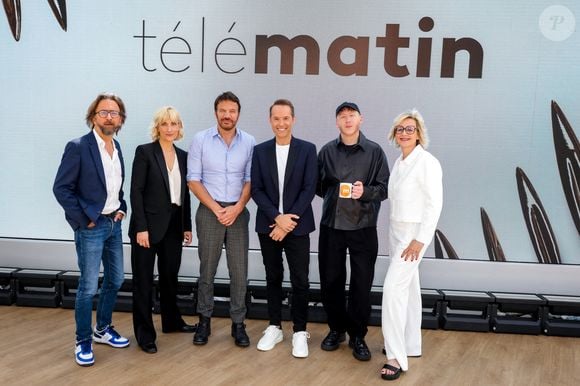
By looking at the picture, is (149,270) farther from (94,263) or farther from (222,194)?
(222,194)

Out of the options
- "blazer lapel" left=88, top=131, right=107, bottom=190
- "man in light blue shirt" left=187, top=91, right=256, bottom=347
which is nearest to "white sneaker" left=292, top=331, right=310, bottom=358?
"man in light blue shirt" left=187, top=91, right=256, bottom=347

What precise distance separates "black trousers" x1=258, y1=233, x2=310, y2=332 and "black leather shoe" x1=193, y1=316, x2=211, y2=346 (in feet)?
1.66

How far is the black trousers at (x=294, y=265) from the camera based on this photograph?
3158 mm

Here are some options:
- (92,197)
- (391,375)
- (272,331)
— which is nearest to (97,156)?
(92,197)

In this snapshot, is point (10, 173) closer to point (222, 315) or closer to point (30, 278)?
point (30, 278)

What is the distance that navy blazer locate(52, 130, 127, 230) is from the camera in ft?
9.21

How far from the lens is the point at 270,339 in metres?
3.28

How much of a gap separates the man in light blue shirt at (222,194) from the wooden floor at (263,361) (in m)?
0.27

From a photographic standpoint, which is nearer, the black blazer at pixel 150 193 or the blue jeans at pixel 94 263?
the blue jeans at pixel 94 263

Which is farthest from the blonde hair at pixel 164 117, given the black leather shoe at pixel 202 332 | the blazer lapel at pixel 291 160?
the black leather shoe at pixel 202 332

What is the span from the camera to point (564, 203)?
398 centimetres

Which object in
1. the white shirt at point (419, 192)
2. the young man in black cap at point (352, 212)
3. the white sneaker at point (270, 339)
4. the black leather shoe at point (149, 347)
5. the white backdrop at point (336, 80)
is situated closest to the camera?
the white shirt at point (419, 192)

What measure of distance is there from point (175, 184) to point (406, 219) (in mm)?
1535

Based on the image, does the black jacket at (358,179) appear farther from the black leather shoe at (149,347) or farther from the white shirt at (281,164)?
the black leather shoe at (149,347)
